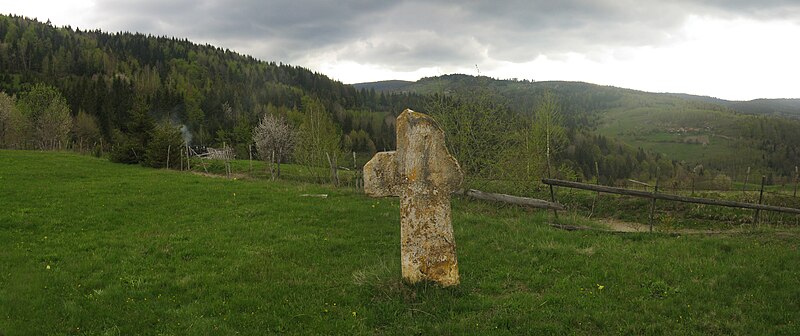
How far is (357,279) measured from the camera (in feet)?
28.7

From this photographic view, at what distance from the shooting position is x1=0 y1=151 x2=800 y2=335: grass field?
6.96 m

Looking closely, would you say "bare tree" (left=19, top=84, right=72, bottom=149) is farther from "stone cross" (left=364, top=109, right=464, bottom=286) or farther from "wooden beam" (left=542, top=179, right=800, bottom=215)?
"stone cross" (left=364, top=109, right=464, bottom=286)

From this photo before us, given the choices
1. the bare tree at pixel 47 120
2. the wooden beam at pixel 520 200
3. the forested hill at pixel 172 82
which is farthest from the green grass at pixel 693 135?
the bare tree at pixel 47 120

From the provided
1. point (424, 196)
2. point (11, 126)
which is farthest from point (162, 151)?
point (424, 196)

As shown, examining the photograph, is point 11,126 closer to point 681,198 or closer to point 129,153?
point 129,153

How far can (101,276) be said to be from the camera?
9.26 m

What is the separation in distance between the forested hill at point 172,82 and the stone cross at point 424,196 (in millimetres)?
61246

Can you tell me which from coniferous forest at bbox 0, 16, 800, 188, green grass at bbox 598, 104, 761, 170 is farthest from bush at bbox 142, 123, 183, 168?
green grass at bbox 598, 104, 761, 170

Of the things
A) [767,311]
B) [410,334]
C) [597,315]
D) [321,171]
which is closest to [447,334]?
[410,334]

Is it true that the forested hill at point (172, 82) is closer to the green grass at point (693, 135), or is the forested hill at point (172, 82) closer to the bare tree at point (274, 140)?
the bare tree at point (274, 140)

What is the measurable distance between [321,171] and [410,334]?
100 feet

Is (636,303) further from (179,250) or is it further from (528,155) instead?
(528,155)

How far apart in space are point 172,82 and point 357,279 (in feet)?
420

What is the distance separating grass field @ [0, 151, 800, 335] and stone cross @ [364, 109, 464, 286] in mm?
423
